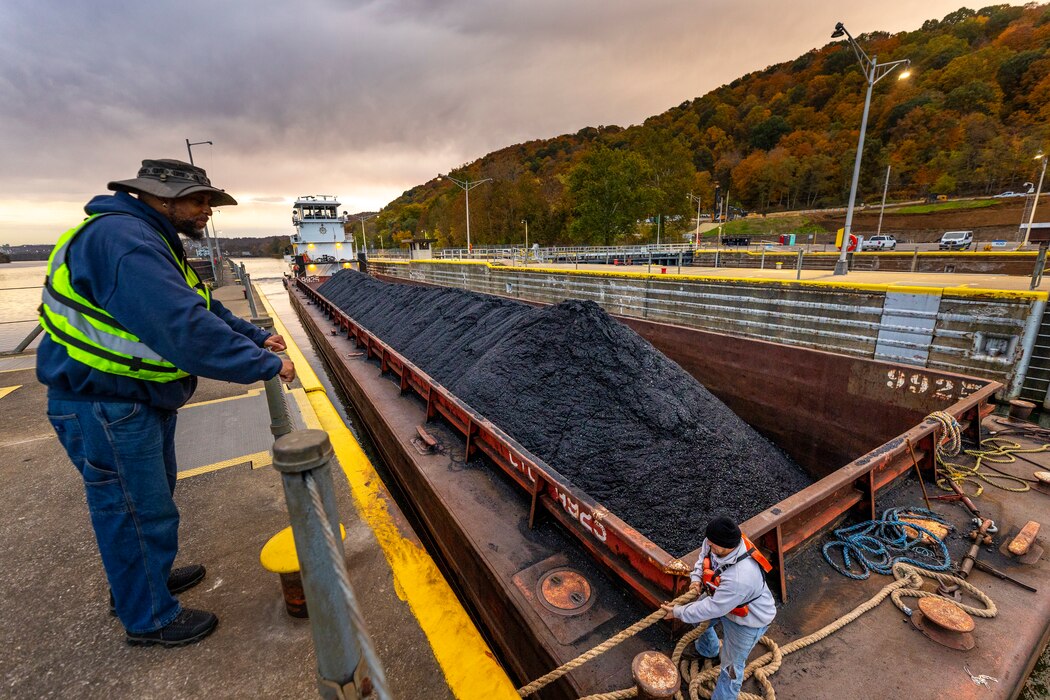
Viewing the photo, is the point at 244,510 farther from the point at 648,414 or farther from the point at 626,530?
the point at 648,414

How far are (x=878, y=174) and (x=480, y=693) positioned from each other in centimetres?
7110

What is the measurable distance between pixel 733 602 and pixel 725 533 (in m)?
0.26

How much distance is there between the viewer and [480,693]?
1.86 metres

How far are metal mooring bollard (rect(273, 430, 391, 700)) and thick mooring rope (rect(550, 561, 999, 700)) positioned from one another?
1.01 metres

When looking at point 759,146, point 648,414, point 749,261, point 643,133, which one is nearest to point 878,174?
point 759,146

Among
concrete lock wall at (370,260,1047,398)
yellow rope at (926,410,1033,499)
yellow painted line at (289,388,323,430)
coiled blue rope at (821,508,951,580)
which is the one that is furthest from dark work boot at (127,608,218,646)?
concrete lock wall at (370,260,1047,398)

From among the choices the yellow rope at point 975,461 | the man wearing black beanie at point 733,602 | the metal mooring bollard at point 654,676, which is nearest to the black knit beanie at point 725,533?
the man wearing black beanie at point 733,602

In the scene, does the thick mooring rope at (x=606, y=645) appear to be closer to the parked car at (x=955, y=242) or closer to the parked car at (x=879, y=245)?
the parked car at (x=955, y=242)

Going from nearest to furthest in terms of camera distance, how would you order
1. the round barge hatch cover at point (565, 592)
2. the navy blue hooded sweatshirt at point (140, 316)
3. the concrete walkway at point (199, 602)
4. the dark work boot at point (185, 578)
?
1. the navy blue hooded sweatshirt at point (140, 316)
2. the concrete walkway at point (199, 602)
3. the round barge hatch cover at point (565, 592)
4. the dark work boot at point (185, 578)

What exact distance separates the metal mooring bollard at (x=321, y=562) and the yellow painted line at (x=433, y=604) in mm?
932

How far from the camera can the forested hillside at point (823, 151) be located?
1433 inches

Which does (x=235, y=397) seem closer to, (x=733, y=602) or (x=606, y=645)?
(x=606, y=645)

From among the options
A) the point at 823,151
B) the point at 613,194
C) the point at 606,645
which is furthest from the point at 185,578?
the point at 823,151

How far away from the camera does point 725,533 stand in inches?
67.7
